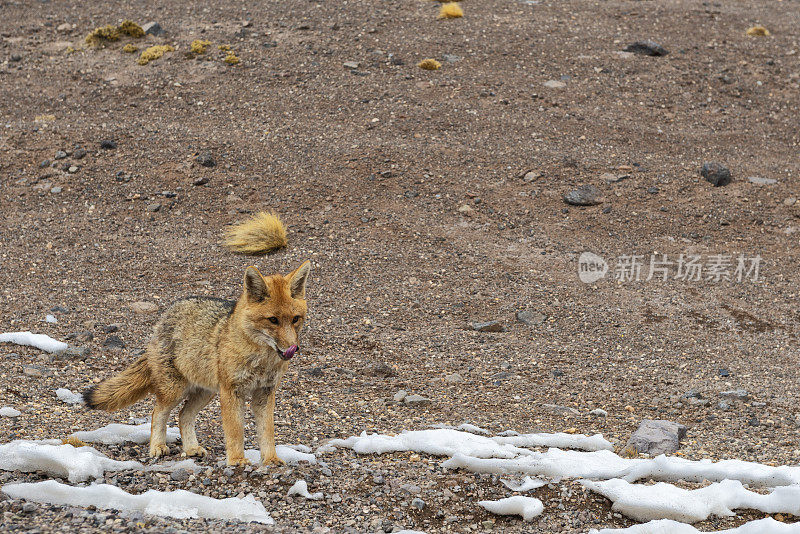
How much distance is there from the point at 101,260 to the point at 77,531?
988 cm

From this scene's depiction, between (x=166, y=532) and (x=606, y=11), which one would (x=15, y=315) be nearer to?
(x=166, y=532)

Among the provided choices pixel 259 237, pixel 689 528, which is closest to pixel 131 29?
pixel 259 237

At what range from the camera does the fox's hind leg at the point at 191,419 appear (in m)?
7.51

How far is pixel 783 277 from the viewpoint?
1452cm

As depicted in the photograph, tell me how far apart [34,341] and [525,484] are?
730 centimetres

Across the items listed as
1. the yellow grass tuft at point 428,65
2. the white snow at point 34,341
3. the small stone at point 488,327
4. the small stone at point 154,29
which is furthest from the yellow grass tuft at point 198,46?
the small stone at point 488,327

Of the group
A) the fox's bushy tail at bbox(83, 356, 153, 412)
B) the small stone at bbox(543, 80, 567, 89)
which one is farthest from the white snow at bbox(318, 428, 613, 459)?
the small stone at bbox(543, 80, 567, 89)

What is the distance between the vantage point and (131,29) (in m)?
22.8

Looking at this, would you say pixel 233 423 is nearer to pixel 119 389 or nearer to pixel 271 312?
pixel 271 312

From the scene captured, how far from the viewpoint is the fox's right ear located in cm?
652

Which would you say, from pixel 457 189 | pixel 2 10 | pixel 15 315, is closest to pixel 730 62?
pixel 457 189

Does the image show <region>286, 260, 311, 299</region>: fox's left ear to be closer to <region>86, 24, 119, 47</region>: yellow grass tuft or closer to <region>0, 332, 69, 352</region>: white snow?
<region>0, 332, 69, 352</region>: white snow

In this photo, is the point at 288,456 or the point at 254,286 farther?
the point at 288,456

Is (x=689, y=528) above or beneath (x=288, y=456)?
above
